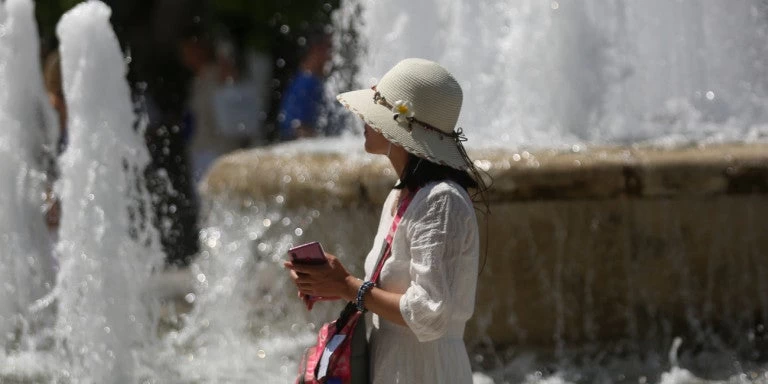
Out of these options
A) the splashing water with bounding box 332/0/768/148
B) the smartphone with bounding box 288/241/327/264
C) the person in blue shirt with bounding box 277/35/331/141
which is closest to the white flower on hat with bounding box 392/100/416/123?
the smartphone with bounding box 288/241/327/264

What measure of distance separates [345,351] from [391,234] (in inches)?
11.0

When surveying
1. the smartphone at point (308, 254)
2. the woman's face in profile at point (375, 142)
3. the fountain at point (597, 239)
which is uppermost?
the woman's face in profile at point (375, 142)

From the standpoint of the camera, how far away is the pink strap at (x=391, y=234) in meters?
3.05

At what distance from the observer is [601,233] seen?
517 centimetres

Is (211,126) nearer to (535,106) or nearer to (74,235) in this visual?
(535,106)

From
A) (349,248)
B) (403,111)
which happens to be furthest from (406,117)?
(349,248)

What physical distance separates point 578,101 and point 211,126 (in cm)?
563

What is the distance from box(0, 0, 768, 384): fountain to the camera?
503cm

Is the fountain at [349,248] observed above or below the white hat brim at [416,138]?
below

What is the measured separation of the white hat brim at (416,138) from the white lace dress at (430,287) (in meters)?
0.07

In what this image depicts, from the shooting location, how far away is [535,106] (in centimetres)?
651

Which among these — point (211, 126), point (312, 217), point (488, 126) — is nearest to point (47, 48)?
point (211, 126)

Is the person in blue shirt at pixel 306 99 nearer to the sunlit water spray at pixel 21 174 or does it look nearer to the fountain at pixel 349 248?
the fountain at pixel 349 248

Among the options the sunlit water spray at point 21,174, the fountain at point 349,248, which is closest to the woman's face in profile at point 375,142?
the fountain at point 349,248
